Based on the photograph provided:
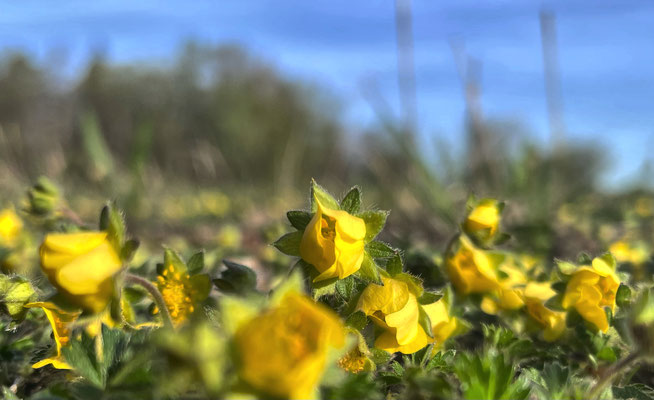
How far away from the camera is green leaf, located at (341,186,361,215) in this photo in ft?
3.01

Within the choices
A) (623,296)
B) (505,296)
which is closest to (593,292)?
(623,296)

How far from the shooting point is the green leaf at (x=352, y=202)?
916mm

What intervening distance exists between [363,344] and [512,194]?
10.4ft

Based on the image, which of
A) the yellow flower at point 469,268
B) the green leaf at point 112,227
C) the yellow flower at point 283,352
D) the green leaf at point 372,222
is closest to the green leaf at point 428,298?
the green leaf at point 372,222

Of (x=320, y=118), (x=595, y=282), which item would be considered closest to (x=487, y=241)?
(x=595, y=282)

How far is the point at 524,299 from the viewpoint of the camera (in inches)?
43.6

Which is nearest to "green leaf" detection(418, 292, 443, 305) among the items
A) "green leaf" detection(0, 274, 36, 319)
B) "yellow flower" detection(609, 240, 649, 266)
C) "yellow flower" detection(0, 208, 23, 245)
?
"green leaf" detection(0, 274, 36, 319)

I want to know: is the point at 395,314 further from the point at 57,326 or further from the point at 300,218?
the point at 57,326

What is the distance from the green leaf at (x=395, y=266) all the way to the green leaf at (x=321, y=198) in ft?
0.40

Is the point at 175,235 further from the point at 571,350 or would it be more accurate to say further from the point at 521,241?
the point at 571,350

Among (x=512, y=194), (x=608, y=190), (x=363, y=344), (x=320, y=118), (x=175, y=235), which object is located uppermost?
(x=363, y=344)

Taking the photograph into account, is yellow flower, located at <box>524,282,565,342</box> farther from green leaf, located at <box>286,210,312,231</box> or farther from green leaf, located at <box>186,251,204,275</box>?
green leaf, located at <box>186,251,204,275</box>

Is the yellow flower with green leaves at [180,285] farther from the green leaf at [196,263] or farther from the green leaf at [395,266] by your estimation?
the green leaf at [395,266]

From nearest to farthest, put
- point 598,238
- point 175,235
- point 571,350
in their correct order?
point 571,350, point 598,238, point 175,235
